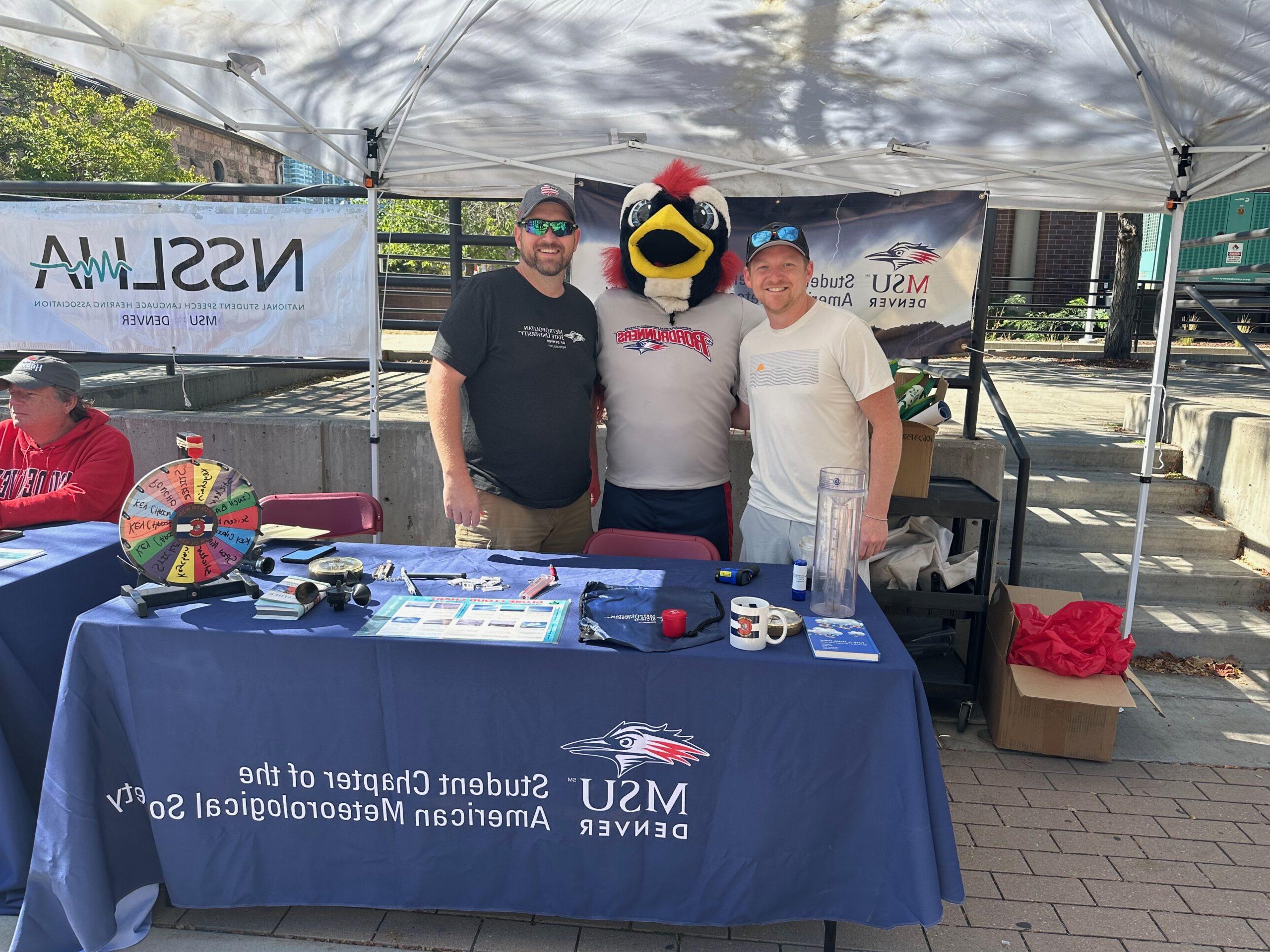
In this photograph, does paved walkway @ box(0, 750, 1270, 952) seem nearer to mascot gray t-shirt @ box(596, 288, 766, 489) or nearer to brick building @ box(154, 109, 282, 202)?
mascot gray t-shirt @ box(596, 288, 766, 489)

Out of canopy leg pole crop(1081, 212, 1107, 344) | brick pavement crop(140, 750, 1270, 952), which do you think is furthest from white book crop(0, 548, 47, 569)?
canopy leg pole crop(1081, 212, 1107, 344)

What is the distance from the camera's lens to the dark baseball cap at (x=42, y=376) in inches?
130

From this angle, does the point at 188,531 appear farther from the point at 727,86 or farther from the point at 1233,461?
the point at 1233,461

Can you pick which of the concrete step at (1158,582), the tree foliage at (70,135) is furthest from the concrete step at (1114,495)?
the tree foliage at (70,135)

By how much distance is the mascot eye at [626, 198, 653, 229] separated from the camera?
11.2ft

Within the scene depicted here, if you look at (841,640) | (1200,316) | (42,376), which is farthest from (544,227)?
(1200,316)

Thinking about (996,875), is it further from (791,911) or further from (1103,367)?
(1103,367)

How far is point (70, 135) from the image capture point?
41.6 feet

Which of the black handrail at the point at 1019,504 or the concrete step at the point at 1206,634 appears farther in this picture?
the concrete step at the point at 1206,634

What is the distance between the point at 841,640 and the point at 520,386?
1.56 metres

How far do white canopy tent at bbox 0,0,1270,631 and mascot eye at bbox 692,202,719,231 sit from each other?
31.2 inches

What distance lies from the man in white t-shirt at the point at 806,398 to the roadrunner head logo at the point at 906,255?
5.51 feet

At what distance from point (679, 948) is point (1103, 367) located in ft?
36.6

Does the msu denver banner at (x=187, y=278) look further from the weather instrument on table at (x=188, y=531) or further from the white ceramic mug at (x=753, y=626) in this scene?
the white ceramic mug at (x=753, y=626)
